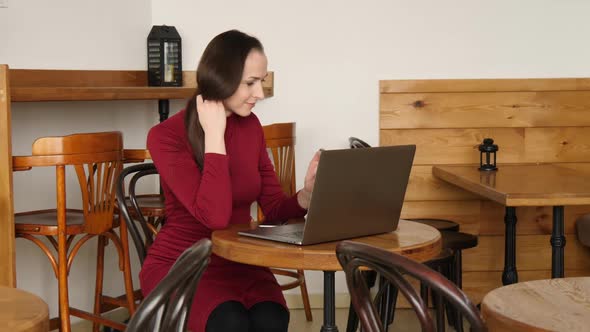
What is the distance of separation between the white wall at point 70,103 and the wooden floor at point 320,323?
13 cm

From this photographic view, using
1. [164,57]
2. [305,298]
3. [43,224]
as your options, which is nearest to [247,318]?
[43,224]

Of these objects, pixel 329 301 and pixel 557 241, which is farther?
pixel 557 241

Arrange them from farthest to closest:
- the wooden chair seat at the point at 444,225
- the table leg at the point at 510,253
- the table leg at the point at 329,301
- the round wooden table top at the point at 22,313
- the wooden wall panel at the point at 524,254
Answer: the wooden wall panel at the point at 524,254, the wooden chair seat at the point at 444,225, the table leg at the point at 510,253, the table leg at the point at 329,301, the round wooden table top at the point at 22,313

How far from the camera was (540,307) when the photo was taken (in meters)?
1.48

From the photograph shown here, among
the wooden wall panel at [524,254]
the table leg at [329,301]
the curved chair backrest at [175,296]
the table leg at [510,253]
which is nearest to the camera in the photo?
the curved chair backrest at [175,296]

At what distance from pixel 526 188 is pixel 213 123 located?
1.19m

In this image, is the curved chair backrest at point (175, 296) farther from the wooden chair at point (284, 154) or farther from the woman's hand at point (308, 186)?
the wooden chair at point (284, 154)

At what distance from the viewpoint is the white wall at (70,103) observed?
346 centimetres

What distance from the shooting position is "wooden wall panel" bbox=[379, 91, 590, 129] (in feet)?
13.3

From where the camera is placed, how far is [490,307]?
147 cm

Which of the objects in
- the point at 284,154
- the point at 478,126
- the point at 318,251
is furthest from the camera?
the point at 478,126

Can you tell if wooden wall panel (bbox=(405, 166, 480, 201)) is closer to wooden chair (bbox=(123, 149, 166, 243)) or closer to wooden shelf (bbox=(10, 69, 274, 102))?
wooden shelf (bbox=(10, 69, 274, 102))

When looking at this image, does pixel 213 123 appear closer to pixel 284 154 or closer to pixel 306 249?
pixel 306 249

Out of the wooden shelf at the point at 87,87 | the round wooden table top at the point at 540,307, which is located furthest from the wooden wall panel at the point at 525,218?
the round wooden table top at the point at 540,307
